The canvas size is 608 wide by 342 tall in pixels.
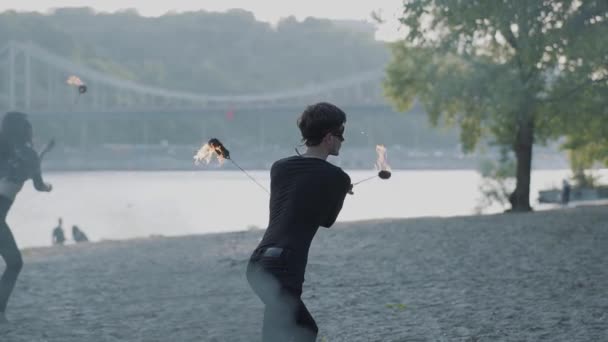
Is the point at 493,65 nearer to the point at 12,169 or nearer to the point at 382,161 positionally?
the point at 12,169

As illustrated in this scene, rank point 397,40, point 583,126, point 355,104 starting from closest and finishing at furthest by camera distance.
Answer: point 583,126, point 397,40, point 355,104

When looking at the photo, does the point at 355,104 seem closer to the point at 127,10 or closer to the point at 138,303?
the point at 138,303

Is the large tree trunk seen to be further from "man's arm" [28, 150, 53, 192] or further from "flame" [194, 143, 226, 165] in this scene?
"flame" [194, 143, 226, 165]

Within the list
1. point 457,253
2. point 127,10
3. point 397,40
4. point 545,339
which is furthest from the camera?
point 127,10

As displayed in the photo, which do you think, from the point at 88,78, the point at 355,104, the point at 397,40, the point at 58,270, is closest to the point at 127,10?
the point at 88,78

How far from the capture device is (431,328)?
6875 mm

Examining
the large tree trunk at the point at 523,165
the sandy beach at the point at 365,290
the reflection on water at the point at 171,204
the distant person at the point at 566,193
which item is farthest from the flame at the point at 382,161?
the distant person at the point at 566,193

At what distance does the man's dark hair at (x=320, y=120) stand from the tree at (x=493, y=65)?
9.29 metres

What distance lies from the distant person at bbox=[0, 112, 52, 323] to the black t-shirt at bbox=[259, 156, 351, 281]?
12.0ft

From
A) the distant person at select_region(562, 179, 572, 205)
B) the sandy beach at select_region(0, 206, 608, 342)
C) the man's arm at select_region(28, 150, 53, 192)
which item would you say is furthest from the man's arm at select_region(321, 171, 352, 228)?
the distant person at select_region(562, 179, 572, 205)

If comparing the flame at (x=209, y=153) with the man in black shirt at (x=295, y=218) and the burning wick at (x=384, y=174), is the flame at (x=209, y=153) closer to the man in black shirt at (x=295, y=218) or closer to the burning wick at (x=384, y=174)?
the man in black shirt at (x=295, y=218)

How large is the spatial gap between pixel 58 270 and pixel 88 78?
66.8 meters

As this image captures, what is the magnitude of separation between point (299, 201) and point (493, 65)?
17.4 metres

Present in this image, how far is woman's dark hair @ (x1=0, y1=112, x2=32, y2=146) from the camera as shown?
6973mm
